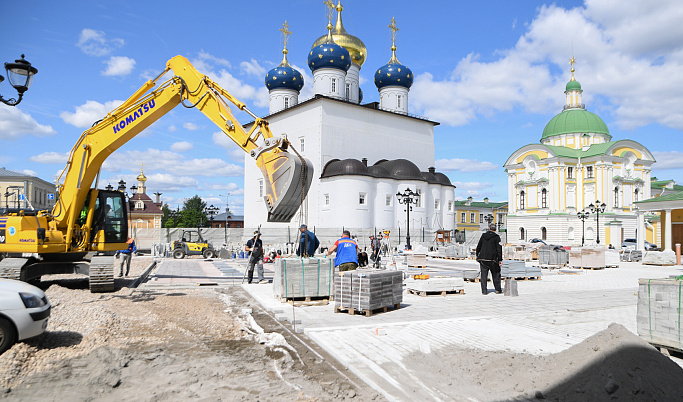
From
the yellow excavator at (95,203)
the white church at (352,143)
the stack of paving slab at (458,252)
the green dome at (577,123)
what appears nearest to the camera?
the yellow excavator at (95,203)

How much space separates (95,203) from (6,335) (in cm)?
791

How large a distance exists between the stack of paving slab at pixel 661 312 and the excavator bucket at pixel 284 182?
6.34 meters

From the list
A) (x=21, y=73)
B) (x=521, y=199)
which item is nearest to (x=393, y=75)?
(x=521, y=199)

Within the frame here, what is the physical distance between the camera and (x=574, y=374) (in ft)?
16.4

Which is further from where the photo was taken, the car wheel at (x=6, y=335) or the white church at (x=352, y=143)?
the white church at (x=352, y=143)

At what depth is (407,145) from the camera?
2146 inches

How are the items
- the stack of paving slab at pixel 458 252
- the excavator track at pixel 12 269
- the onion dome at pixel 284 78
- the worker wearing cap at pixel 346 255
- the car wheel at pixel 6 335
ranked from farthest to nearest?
1. the onion dome at pixel 284 78
2. the stack of paving slab at pixel 458 252
3. the excavator track at pixel 12 269
4. the worker wearing cap at pixel 346 255
5. the car wheel at pixel 6 335

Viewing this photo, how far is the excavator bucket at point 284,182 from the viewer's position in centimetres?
999

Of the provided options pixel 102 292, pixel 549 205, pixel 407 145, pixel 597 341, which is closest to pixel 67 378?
pixel 597 341

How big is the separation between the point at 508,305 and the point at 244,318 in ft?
19.1

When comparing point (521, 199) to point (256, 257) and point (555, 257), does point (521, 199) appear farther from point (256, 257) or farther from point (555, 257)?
point (256, 257)

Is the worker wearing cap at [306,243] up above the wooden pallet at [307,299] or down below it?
above

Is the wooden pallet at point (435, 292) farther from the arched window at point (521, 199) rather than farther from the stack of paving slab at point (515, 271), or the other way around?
the arched window at point (521, 199)

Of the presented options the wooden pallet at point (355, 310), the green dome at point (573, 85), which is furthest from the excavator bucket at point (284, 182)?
the green dome at point (573, 85)
